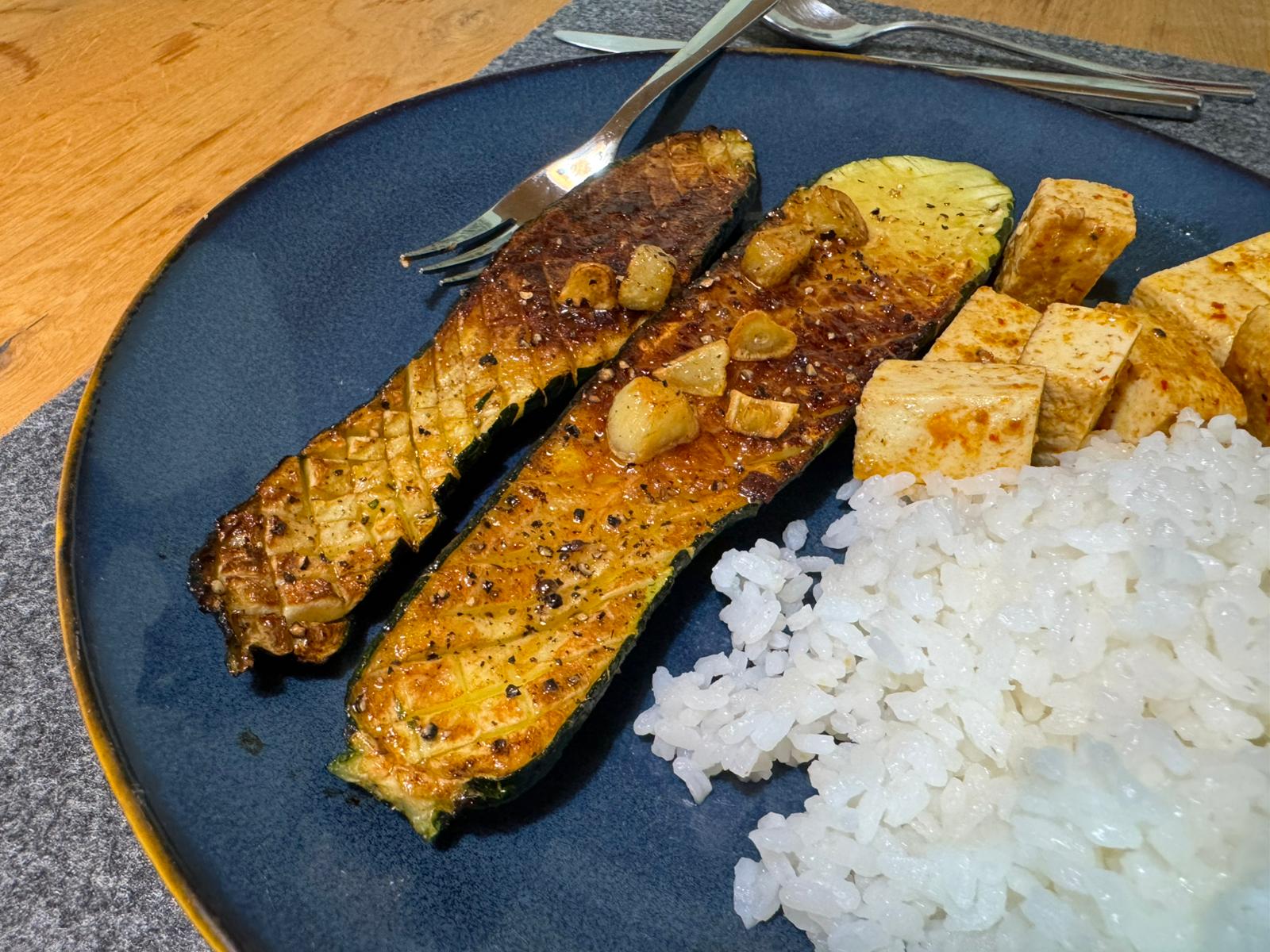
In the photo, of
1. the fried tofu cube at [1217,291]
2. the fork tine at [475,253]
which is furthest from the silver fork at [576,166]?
the fried tofu cube at [1217,291]

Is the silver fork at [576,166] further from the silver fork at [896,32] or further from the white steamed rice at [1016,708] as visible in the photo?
the white steamed rice at [1016,708]

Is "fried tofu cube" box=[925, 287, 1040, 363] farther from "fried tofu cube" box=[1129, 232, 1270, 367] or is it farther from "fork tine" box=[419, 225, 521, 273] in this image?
"fork tine" box=[419, 225, 521, 273]

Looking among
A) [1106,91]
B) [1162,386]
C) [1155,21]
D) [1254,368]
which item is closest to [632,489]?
[1162,386]

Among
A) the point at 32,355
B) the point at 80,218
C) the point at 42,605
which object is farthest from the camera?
the point at 80,218

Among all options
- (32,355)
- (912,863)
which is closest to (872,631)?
(912,863)

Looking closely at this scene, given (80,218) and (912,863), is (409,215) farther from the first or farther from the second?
(912,863)

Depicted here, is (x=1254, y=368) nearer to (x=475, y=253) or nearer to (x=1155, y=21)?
(x=475, y=253)

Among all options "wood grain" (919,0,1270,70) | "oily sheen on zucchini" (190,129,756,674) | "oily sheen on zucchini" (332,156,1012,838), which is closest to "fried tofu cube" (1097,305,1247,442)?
"oily sheen on zucchini" (332,156,1012,838)
